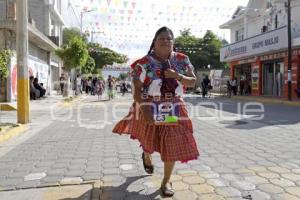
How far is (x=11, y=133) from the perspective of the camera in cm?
974

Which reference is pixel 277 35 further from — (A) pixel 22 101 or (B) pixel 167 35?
(B) pixel 167 35

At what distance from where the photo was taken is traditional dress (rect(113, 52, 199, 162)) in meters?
4.57

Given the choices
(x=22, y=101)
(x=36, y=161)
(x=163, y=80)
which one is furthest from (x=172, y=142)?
→ (x=22, y=101)

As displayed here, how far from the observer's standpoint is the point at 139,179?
538 cm

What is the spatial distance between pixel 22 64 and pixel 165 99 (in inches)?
313

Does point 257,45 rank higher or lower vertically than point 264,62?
higher

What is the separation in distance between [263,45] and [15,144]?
22.6 m

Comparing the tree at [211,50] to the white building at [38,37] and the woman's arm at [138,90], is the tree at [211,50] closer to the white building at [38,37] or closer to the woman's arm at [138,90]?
the white building at [38,37]

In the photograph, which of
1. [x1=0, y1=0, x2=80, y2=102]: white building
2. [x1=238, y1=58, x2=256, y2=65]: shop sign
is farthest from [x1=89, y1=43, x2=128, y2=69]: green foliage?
[x1=238, y1=58, x2=256, y2=65]: shop sign

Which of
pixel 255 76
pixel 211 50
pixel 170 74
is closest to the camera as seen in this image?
pixel 170 74

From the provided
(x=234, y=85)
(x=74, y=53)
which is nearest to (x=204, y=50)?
(x=234, y=85)

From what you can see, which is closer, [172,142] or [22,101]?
[172,142]

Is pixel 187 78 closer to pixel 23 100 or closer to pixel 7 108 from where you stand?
pixel 23 100

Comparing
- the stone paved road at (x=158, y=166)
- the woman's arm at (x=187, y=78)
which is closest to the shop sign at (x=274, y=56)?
the stone paved road at (x=158, y=166)
